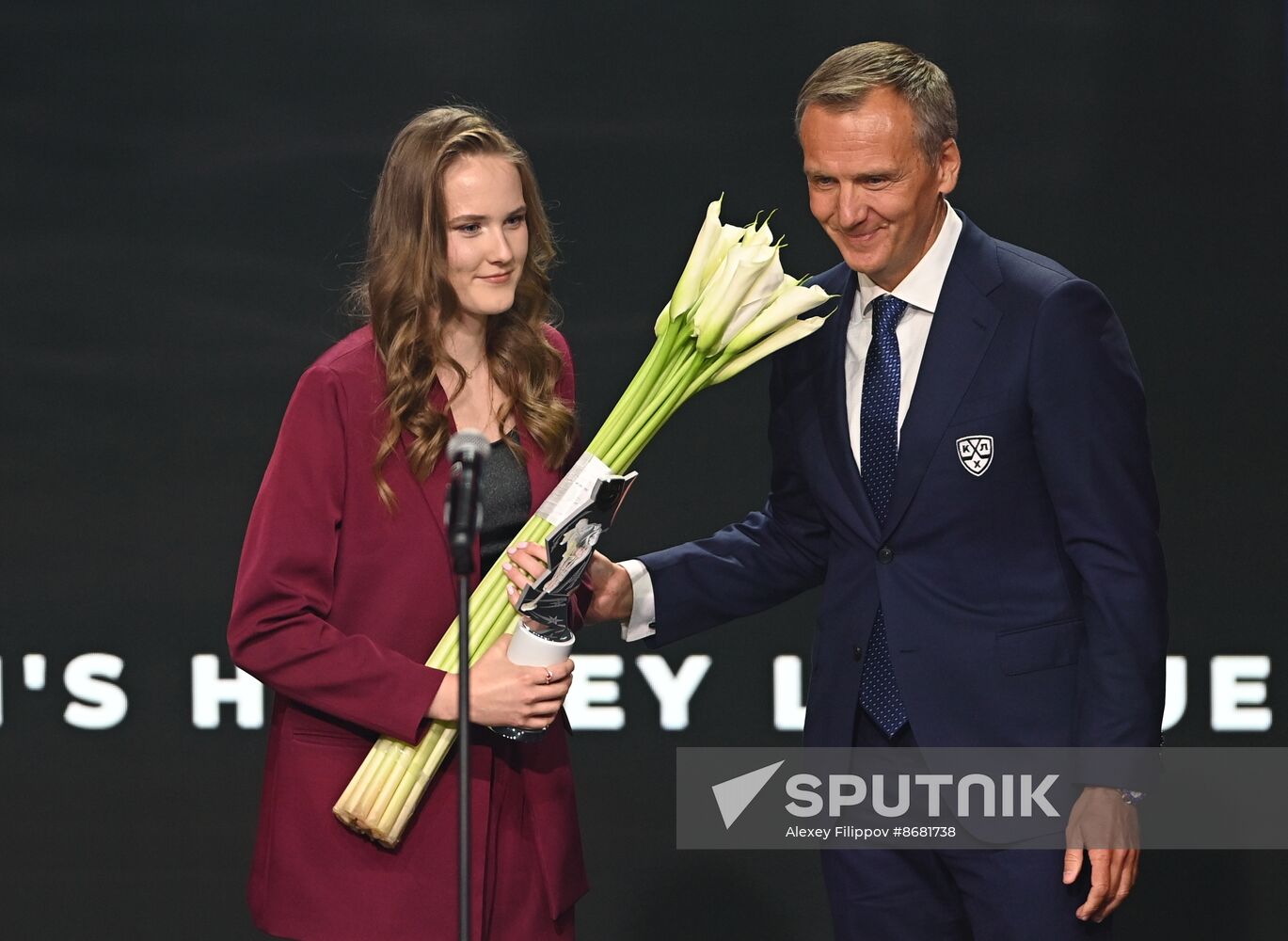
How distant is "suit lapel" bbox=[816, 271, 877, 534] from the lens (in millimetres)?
2432

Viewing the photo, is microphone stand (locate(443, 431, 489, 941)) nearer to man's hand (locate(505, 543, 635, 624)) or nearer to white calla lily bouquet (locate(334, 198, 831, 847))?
white calla lily bouquet (locate(334, 198, 831, 847))

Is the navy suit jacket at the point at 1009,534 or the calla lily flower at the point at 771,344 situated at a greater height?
the calla lily flower at the point at 771,344

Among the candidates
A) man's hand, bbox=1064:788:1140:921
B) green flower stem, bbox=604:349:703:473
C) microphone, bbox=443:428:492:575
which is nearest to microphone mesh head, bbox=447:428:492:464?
microphone, bbox=443:428:492:575

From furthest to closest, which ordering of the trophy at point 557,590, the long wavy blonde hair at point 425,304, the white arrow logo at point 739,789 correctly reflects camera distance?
the white arrow logo at point 739,789, the long wavy blonde hair at point 425,304, the trophy at point 557,590

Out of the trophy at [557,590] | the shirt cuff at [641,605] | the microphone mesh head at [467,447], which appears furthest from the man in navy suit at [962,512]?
the microphone mesh head at [467,447]

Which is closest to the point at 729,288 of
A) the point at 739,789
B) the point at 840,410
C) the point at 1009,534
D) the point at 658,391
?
the point at 658,391

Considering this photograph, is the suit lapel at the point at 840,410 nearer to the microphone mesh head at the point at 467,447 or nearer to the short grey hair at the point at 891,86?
the short grey hair at the point at 891,86

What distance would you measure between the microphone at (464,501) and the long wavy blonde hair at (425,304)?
0.35 metres

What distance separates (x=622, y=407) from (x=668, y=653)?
5.25 ft

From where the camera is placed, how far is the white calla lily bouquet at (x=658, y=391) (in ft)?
7.41

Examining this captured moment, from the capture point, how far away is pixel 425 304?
231 cm

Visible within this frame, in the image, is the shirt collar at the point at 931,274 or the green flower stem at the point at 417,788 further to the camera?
the shirt collar at the point at 931,274

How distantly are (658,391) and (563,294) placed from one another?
152 cm

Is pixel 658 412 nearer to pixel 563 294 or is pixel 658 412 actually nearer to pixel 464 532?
pixel 464 532
